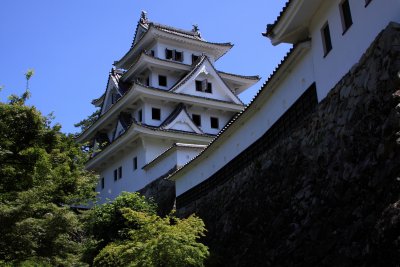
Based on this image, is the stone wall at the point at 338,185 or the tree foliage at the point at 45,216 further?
the tree foliage at the point at 45,216

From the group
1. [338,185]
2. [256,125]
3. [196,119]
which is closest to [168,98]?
[196,119]

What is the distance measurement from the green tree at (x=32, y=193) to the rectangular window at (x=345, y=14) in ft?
27.9

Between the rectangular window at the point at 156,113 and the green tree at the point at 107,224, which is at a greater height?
the rectangular window at the point at 156,113

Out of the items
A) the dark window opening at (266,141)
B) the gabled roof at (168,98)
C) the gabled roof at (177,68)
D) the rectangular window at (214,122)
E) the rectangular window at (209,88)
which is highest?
the gabled roof at (177,68)

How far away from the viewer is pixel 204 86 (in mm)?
31484

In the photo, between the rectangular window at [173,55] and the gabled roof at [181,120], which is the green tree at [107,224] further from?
the rectangular window at [173,55]

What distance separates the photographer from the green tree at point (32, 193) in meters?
12.4

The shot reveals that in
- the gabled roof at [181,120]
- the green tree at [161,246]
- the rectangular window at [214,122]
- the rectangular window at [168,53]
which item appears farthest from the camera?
the rectangular window at [168,53]

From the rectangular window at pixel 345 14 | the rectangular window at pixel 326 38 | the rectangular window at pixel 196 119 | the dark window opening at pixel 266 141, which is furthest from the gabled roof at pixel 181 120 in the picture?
the rectangular window at pixel 345 14

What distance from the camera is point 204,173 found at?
19.7 m

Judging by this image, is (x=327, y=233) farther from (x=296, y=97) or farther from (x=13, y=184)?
(x=13, y=184)

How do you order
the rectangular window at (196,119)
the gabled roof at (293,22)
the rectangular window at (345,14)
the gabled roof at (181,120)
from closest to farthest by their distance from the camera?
the rectangular window at (345,14)
the gabled roof at (293,22)
the gabled roof at (181,120)
the rectangular window at (196,119)

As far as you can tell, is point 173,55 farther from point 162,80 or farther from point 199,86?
point 199,86

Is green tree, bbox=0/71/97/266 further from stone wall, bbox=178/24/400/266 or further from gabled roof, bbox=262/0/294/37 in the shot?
gabled roof, bbox=262/0/294/37
